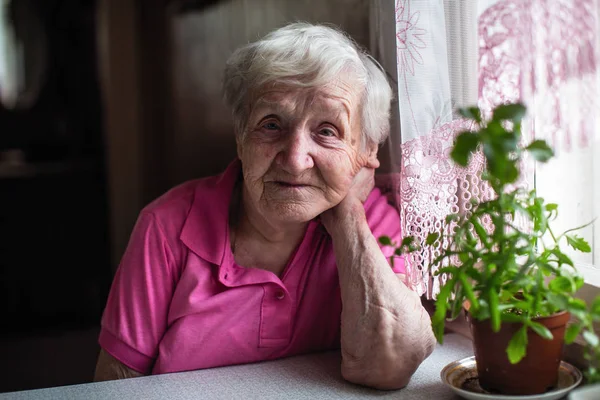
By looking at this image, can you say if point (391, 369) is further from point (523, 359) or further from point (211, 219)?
point (211, 219)

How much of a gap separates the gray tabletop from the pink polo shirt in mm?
62

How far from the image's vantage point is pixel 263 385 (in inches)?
51.3

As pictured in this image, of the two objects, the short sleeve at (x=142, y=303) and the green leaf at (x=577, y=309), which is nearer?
the green leaf at (x=577, y=309)

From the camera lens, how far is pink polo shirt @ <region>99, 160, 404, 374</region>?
Result: 4.77 ft

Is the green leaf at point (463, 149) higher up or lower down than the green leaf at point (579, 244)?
higher up

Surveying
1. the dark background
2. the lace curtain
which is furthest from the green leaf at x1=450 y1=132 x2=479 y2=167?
the dark background

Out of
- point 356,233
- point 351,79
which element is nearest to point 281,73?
point 351,79

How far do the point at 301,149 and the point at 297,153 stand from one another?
0.01 metres

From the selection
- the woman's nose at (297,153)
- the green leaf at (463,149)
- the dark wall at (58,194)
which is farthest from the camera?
the dark wall at (58,194)

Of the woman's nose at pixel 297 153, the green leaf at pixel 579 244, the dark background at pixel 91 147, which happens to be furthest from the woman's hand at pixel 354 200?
the dark background at pixel 91 147

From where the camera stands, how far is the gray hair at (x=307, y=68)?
1392 mm

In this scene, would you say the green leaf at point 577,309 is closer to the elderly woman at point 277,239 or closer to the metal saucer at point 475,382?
the metal saucer at point 475,382

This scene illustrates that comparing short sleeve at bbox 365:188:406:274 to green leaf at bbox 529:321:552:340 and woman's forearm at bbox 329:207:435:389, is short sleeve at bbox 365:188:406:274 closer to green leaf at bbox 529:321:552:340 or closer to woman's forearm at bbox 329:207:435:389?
woman's forearm at bbox 329:207:435:389

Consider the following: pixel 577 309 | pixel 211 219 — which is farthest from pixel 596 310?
pixel 211 219
